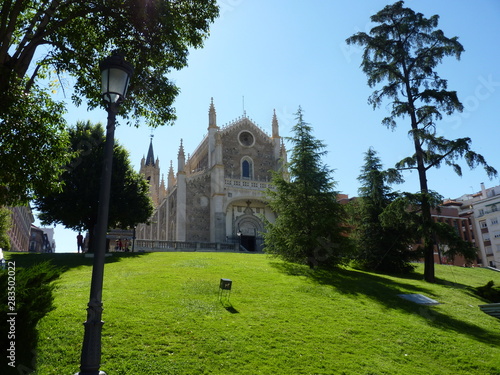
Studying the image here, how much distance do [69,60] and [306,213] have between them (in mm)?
13182

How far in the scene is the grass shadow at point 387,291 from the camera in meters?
11.4

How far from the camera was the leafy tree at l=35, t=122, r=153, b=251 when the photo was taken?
2466 centimetres

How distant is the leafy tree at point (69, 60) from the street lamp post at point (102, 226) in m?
3.33

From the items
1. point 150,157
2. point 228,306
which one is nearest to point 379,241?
point 228,306

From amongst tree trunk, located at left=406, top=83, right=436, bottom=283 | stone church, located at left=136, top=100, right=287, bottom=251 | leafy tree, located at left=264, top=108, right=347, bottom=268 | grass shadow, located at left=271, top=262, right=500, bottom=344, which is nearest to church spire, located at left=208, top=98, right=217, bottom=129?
stone church, located at left=136, top=100, right=287, bottom=251

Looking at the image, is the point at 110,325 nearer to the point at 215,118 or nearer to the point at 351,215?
the point at 351,215

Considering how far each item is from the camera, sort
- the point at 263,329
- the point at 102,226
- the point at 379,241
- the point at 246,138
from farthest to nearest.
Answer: the point at 246,138 < the point at 379,241 < the point at 263,329 < the point at 102,226

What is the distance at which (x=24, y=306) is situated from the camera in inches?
247

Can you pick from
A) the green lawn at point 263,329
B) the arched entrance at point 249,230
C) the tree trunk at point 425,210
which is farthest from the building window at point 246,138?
the green lawn at point 263,329

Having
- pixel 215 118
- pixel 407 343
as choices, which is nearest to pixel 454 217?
pixel 215 118

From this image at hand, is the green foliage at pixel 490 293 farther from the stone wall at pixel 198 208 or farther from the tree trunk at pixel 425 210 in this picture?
the stone wall at pixel 198 208

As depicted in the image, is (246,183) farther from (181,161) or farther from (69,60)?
(69,60)

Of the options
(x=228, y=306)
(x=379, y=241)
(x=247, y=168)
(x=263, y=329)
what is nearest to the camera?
(x=263, y=329)

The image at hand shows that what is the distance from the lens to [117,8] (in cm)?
962
